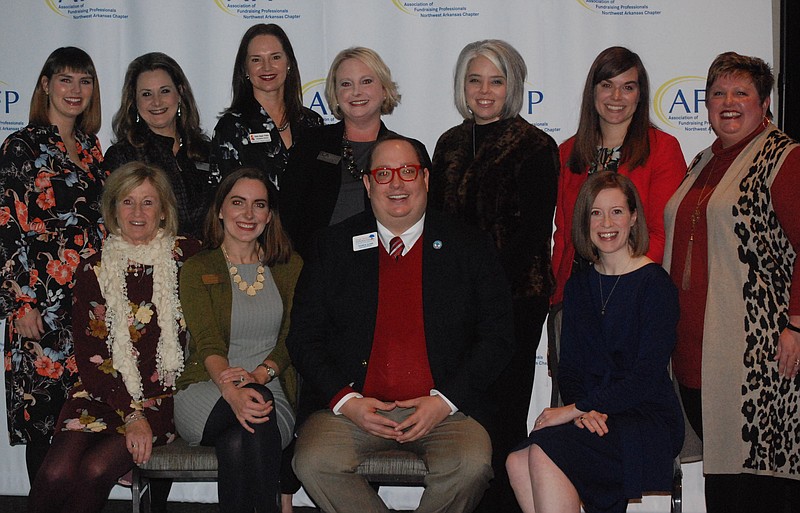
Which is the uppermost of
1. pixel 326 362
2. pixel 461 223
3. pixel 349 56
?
pixel 349 56

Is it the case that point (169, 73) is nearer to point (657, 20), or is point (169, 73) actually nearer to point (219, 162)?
point (219, 162)

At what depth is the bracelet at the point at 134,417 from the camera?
127 inches

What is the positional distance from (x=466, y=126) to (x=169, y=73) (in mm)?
1524

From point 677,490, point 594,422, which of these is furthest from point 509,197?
point 677,490

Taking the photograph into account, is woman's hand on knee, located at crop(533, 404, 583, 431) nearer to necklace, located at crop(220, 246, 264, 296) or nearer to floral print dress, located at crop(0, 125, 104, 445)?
necklace, located at crop(220, 246, 264, 296)

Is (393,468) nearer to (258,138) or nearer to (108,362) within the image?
(108,362)

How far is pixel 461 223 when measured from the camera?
3.27 meters

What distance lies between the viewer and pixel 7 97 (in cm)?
464

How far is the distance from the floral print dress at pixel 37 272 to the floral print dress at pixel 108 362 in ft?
1.04

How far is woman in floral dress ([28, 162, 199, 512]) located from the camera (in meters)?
3.18

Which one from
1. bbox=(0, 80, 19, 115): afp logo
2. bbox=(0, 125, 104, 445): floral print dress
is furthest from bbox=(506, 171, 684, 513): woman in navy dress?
bbox=(0, 80, 19, 115): afp logo

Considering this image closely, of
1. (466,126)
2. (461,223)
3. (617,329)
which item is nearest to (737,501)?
(617,329)

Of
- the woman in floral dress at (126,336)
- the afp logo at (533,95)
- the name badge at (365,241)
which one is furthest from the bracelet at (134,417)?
the afp logo at (533,95)

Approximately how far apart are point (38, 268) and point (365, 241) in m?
1.55
